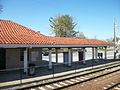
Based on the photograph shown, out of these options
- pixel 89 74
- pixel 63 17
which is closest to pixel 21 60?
pixel 89 74

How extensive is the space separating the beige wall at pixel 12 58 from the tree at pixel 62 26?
69850 mm

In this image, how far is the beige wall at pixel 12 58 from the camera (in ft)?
72.6

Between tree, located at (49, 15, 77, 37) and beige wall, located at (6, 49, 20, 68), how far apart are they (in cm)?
6985

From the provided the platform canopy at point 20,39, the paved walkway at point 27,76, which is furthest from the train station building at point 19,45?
the paved walkway at point 27,76

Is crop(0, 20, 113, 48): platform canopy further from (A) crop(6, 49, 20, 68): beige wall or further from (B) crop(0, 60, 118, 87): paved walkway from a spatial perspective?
(B) crop(0, 60, 118, 87): paved walkway

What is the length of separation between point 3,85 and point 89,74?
357 inches

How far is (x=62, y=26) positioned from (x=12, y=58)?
7331cm

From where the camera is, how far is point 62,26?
9500 centimetres

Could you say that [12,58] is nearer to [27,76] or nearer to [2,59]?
[2,59]

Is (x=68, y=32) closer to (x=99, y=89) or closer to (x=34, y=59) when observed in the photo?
(x=34, y=59)

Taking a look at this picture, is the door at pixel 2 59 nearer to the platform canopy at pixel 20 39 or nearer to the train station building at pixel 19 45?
the train station building at pixel 19 45

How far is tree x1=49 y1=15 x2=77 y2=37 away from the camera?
9375 centimetres

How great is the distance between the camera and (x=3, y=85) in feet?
49.6

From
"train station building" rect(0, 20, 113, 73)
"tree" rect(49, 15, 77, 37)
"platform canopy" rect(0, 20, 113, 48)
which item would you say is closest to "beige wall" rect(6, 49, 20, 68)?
"train station building" rect(0, 20, 113, 73)
